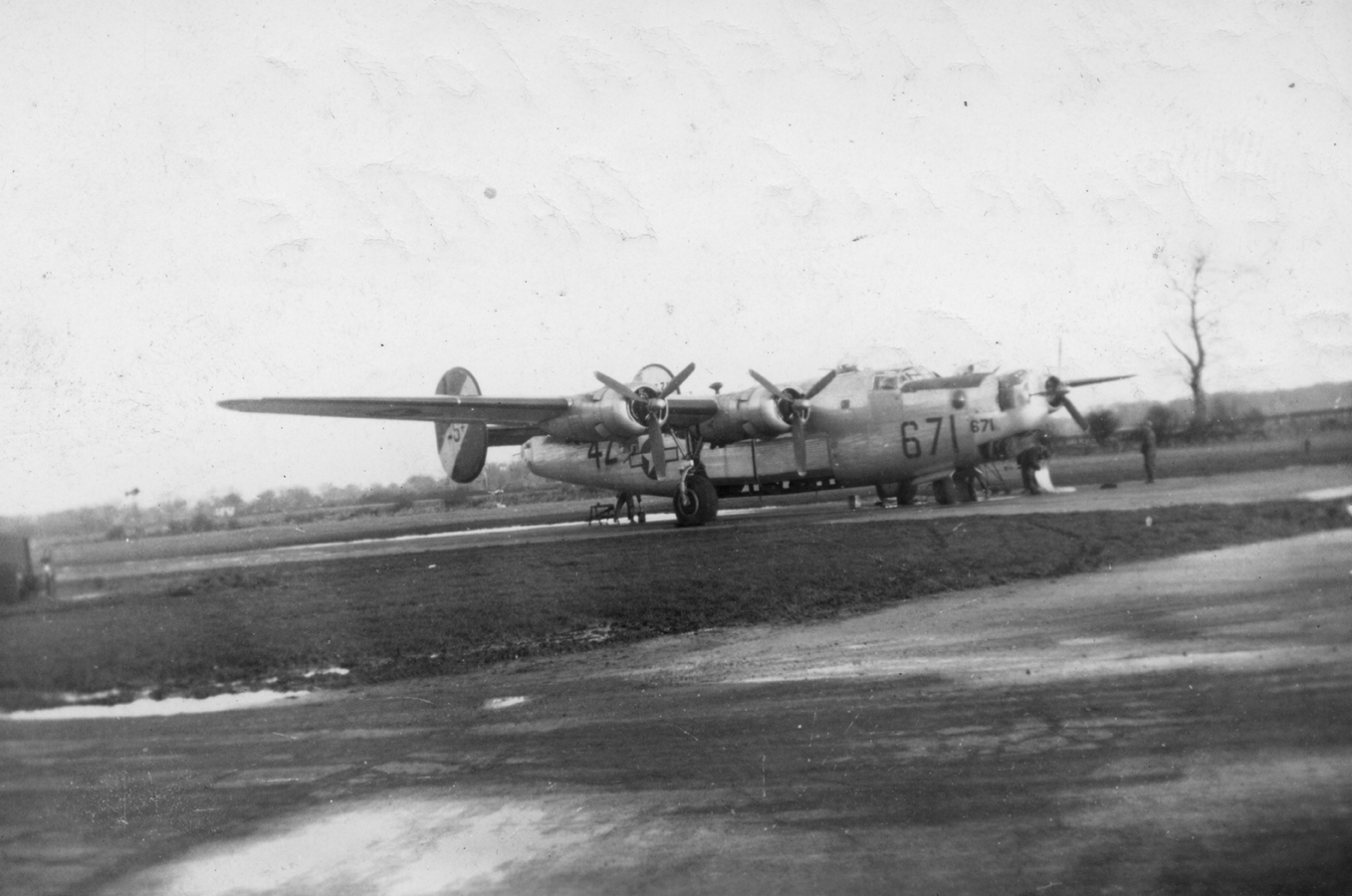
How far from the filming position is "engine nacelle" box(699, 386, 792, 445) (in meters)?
20.6

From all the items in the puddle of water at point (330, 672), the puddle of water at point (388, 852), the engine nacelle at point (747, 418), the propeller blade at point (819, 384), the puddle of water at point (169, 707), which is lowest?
the puddle of water at point (388, 852)

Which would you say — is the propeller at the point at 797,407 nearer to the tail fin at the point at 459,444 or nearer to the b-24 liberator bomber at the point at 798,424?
the b-24 liberator bomber at the point at 798,424

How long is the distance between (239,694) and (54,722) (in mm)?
2354

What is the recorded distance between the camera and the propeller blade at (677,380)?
778 inches

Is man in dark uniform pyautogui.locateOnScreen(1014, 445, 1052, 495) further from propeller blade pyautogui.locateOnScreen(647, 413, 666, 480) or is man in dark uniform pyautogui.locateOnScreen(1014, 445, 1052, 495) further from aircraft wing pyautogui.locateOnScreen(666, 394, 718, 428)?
propeller blade pyautogui.locateOnScreen(647, 413, 666, 480)

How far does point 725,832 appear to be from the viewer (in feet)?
14.3

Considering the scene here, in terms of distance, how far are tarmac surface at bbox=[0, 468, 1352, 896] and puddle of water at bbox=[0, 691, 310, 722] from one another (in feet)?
0.35

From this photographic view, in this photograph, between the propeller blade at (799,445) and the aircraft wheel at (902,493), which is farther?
the aircraft wheel at (902,493)

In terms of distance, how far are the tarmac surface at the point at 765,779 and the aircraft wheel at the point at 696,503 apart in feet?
41.3

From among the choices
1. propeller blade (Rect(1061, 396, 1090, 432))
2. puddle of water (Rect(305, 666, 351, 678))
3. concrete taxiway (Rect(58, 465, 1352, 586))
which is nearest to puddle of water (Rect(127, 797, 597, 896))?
puddle of water (Rect(305, 666, 351, 678))

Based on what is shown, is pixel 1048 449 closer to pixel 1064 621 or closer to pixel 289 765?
pixel 1064 621

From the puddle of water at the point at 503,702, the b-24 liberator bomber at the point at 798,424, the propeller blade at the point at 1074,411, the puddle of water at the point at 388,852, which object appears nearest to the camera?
the puddle of water at the point at 388,852

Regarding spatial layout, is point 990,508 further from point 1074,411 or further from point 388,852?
point 388,852

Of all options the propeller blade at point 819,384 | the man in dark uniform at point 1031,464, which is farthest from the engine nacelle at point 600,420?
the man in dark uniform at point 1031,464
